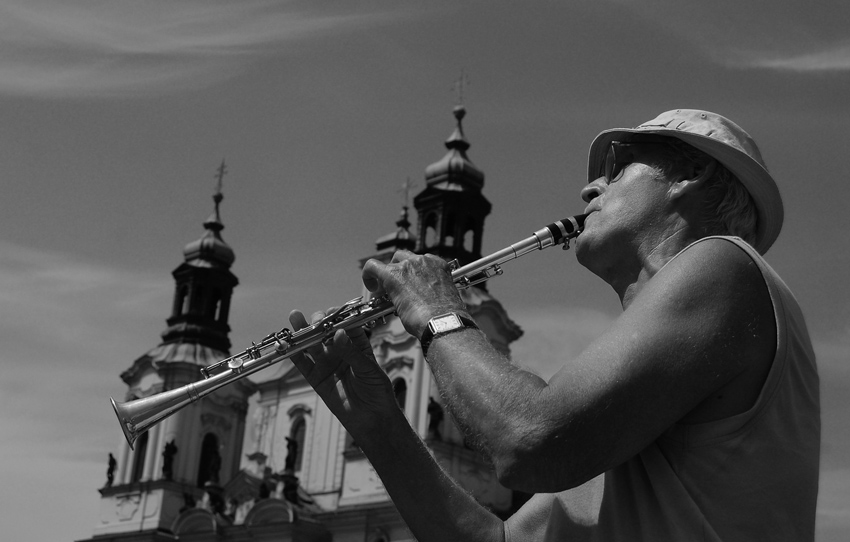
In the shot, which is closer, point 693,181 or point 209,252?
point 693,181

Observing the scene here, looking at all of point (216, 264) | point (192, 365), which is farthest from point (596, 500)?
point (216, 264)

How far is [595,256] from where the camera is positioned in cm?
244

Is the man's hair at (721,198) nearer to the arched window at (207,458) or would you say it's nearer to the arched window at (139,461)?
the arched window at (207,458)

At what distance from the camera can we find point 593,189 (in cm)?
259

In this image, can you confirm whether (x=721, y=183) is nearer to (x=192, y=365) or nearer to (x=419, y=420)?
(x=419, y=420)

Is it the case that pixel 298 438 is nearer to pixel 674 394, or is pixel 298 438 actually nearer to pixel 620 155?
pixel 620 155

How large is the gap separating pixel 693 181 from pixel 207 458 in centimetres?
4179

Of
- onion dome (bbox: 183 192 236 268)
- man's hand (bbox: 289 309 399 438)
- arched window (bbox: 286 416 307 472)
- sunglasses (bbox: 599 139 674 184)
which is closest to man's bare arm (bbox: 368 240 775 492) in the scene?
sunglasses (bbox: 599 139 674 184)

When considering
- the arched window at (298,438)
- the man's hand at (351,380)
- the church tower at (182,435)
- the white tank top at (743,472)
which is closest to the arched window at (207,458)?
the church tower at (182,435)

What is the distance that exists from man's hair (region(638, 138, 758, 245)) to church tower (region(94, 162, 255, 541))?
126ft

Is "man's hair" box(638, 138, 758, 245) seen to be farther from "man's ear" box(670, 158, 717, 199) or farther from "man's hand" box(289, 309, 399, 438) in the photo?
"man's hand" box(289, 309, 399, 438)

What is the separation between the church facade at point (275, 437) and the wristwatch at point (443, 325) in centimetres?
3071

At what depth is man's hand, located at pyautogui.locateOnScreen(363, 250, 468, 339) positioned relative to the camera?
2357 millimetres

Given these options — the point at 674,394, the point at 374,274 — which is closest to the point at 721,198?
the point at 674,394
